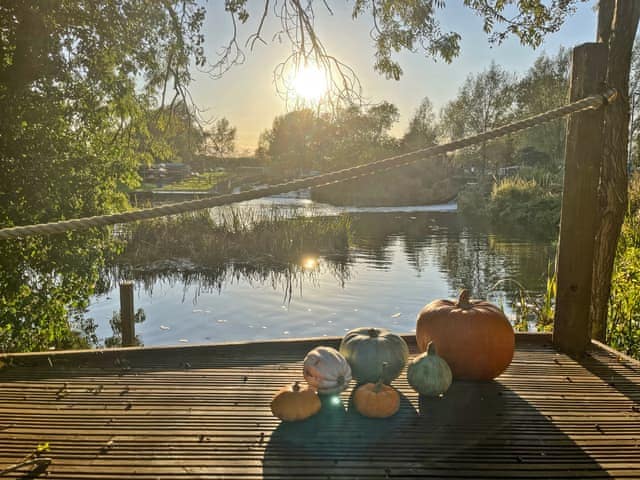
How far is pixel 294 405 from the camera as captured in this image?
1.89 m

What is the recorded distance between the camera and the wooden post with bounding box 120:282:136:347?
14.5 ft

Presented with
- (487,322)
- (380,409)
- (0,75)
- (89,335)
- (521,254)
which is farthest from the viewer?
(521,254)

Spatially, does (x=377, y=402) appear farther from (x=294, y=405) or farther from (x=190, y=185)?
(x=190, y=185)

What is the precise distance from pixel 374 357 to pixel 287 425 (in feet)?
1.60

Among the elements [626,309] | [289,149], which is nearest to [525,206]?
[626,309]

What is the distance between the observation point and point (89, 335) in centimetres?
684

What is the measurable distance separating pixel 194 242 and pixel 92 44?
692 cm

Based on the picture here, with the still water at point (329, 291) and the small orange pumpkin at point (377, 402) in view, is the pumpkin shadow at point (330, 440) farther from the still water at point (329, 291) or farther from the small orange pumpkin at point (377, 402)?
the still water at point (329, 291)

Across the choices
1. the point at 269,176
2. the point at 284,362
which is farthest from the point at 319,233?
the point at 269,176

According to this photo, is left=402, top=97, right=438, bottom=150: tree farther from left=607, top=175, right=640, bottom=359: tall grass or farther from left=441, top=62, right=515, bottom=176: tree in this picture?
left=607, top=175, right=640, bottom=359: tall grass

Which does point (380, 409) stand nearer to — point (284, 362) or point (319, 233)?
point (284, 362)

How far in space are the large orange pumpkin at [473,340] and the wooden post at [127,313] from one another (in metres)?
3.05

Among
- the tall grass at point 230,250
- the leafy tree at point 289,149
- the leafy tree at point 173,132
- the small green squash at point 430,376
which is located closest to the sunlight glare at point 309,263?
the tall grass at point 230,250

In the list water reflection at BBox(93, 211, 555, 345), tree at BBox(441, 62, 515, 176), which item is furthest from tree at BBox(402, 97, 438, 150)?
water reflection at BBox(93, 211, 555, 345)
